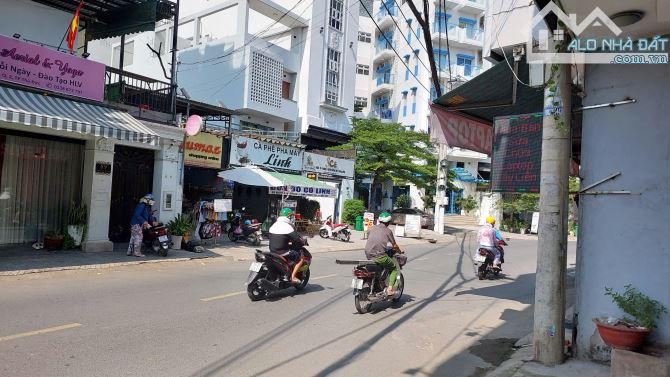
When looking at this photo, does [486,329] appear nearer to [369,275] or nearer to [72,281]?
[369,275]

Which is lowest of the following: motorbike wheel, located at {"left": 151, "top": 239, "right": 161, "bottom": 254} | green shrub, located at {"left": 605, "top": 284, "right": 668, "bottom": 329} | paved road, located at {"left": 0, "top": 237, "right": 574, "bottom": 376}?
paved road, located at {"left": 0, "top": 237, "right": 574, "bottom": 376}

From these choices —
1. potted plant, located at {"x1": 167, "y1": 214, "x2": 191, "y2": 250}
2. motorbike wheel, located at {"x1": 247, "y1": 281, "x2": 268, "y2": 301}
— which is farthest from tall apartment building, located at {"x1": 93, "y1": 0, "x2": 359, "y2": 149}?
motorbike wheel, located at {"x1": 247, "y1": 281, "x2": 268, "y2": 301}

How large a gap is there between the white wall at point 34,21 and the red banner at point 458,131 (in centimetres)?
1230

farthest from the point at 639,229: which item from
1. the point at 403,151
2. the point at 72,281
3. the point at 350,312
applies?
the point at 403,151

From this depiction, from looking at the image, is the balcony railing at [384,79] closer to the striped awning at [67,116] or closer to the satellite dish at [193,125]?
the satellite dish at [193,125]

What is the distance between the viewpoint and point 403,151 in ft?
95.8

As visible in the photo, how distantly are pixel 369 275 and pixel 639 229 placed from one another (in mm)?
3925

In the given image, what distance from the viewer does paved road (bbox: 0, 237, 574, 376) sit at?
16.7 feet

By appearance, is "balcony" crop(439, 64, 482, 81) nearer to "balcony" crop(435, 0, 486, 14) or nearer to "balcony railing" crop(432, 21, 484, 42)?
"balcony railing" crop(432, 21, 484, 42)

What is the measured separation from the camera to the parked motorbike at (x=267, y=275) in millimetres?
8102

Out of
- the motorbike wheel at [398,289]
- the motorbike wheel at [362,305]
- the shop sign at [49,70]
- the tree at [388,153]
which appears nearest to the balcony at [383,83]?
the tree at [388,153]

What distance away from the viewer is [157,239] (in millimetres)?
12797

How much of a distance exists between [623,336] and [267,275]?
17.3ft

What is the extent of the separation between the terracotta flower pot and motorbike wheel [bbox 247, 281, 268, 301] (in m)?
5.24
